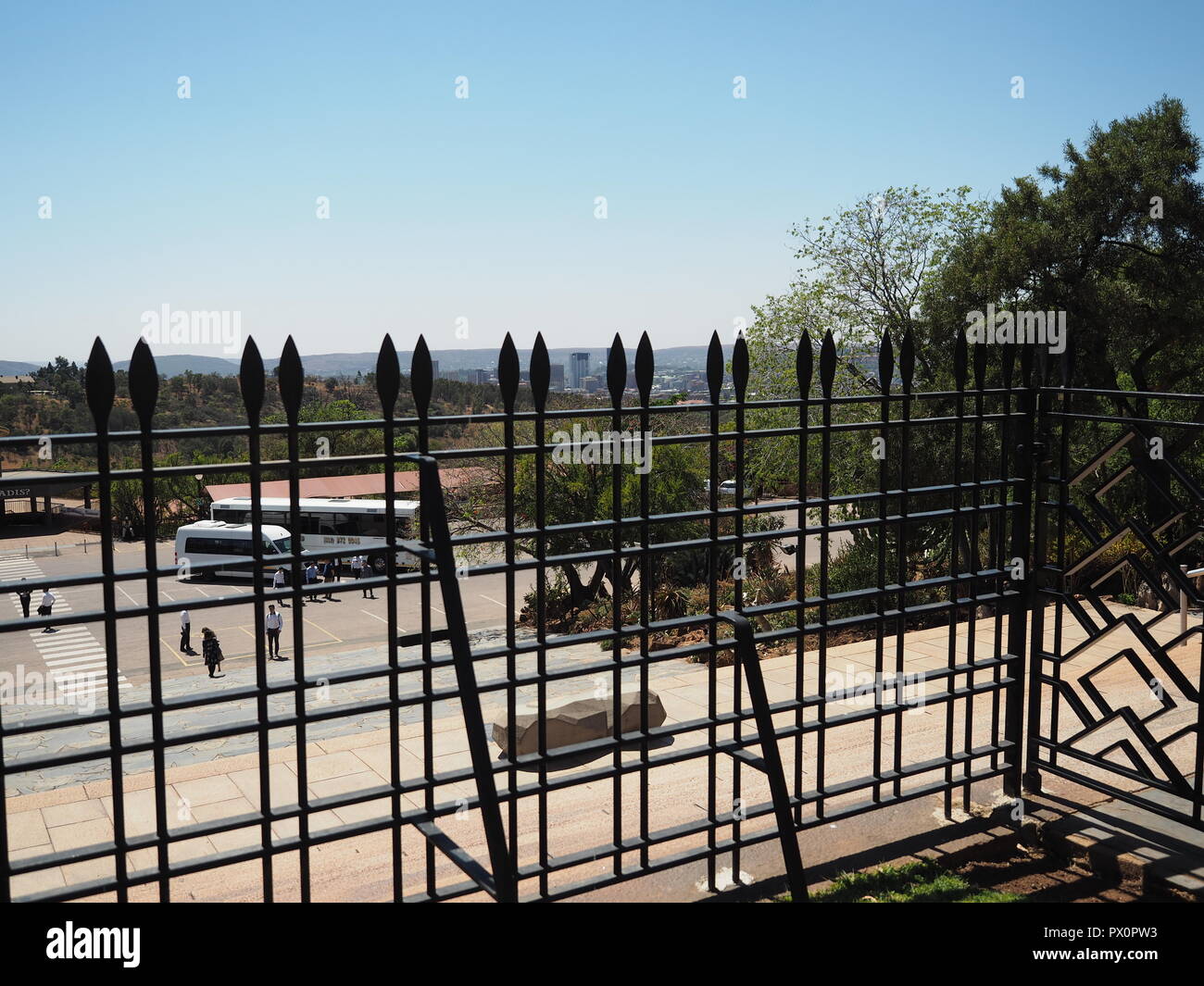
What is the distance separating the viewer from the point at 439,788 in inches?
338

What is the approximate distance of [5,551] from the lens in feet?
162

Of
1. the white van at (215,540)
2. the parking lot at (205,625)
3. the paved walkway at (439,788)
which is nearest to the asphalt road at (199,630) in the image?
the parking lot at (205,625)

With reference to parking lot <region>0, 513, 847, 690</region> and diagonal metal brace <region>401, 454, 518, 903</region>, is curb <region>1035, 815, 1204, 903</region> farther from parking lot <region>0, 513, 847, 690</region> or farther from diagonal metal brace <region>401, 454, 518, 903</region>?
parking lot <region>0, 513, 847, 690</region>

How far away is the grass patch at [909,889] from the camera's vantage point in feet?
15.4

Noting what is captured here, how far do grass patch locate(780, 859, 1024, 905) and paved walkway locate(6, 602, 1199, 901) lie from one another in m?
0.47

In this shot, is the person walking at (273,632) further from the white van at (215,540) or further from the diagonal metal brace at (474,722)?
the diagonal metal brace at (474,722)

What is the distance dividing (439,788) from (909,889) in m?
4.78

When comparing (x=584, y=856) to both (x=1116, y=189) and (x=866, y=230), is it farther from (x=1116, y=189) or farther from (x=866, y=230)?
(x=866, y=230)

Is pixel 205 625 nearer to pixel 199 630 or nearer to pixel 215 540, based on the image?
pixel 199 630

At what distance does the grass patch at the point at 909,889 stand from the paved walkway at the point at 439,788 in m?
0.47

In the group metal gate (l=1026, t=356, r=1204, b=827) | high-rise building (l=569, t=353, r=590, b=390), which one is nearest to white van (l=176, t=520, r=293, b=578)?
high-rise building (l=569, t=353, r=590, b=390)

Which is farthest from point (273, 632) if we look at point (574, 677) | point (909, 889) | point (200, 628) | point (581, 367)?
point (581, 367)

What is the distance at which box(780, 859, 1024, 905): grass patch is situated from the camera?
4.70m
